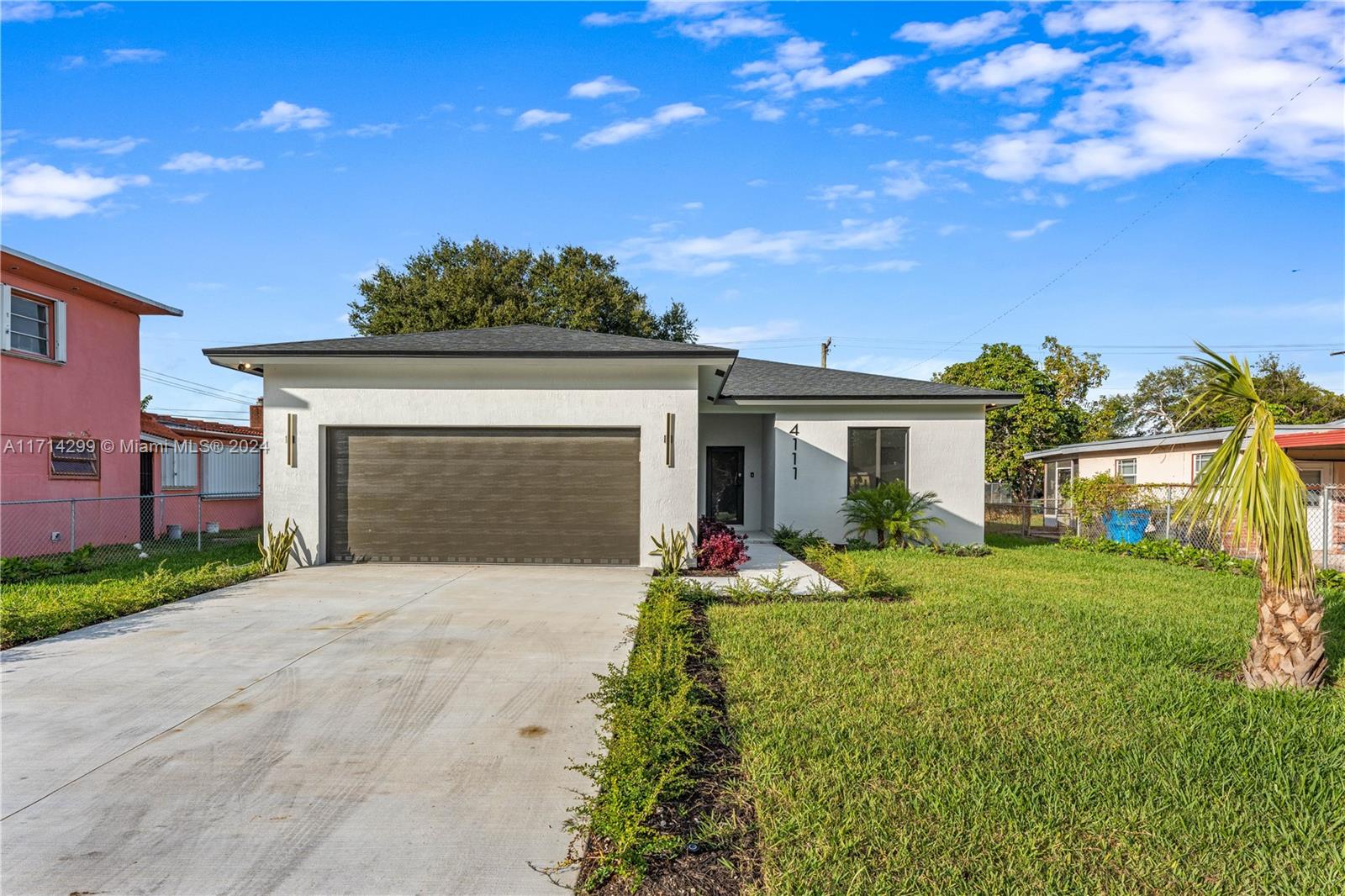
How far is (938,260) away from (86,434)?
62.4ft

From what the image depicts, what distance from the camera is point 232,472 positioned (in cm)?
1719

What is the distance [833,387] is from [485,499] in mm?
7678

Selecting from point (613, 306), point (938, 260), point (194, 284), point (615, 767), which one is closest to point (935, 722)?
point (615, 767)

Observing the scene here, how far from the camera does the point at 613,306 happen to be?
1176 inches

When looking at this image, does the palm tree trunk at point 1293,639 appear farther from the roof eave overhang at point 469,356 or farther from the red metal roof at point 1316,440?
the red metal roof at point 1316,440

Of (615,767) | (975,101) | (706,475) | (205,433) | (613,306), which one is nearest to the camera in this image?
(615,767)

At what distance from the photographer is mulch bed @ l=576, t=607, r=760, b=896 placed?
267 centimetres

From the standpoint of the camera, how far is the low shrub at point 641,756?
280cm

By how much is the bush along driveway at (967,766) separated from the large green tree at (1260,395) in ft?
8.08

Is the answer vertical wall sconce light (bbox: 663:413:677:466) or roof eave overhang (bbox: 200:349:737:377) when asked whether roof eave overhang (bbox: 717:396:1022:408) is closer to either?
vertical wall sconce light (bbox: 663:413:677:466)

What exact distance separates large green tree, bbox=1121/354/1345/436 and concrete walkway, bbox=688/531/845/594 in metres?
4.80

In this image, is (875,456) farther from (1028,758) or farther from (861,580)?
(1028,758)

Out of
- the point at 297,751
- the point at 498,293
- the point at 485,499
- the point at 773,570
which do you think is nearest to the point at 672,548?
the point at 773,570

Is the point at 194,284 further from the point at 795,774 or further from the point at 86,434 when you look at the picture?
the point at 795,774
